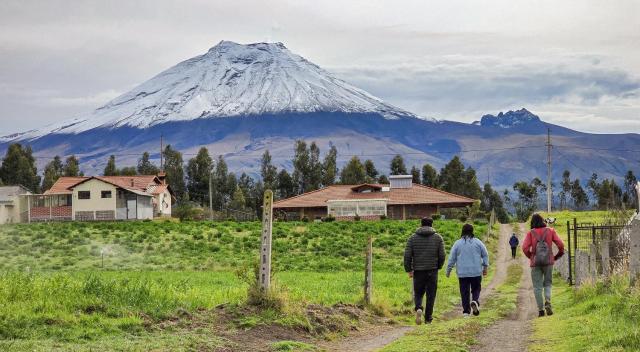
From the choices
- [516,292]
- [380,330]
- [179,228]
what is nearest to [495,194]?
[179,228]

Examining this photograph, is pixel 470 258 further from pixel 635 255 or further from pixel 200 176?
pixel 200 176

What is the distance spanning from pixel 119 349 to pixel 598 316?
7.20 m

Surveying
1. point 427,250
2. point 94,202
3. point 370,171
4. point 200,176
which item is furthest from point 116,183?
point 427,250

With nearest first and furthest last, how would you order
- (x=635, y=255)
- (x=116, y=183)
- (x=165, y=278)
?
1. (x=635, y=255)
2. (x=165, y=278)
3. (x=116, y=183)

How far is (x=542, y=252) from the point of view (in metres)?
14.9

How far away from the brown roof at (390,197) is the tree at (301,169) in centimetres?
2893

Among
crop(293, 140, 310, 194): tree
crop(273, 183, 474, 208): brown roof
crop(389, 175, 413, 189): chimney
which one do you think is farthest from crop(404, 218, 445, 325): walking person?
crop(293, 140, 310, 194): tree

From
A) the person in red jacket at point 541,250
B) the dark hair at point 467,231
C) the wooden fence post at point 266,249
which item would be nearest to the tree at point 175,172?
the dark hair at point 467,231

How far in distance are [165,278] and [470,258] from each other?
12.0m

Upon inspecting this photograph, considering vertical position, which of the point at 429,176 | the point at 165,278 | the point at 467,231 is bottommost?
the point at 165,278

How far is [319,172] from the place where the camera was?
121562 mm

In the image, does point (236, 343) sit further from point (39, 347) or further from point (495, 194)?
point (495, 194)

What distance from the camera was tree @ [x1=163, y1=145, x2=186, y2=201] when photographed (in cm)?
11625

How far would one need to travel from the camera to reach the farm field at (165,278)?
1141 cm
